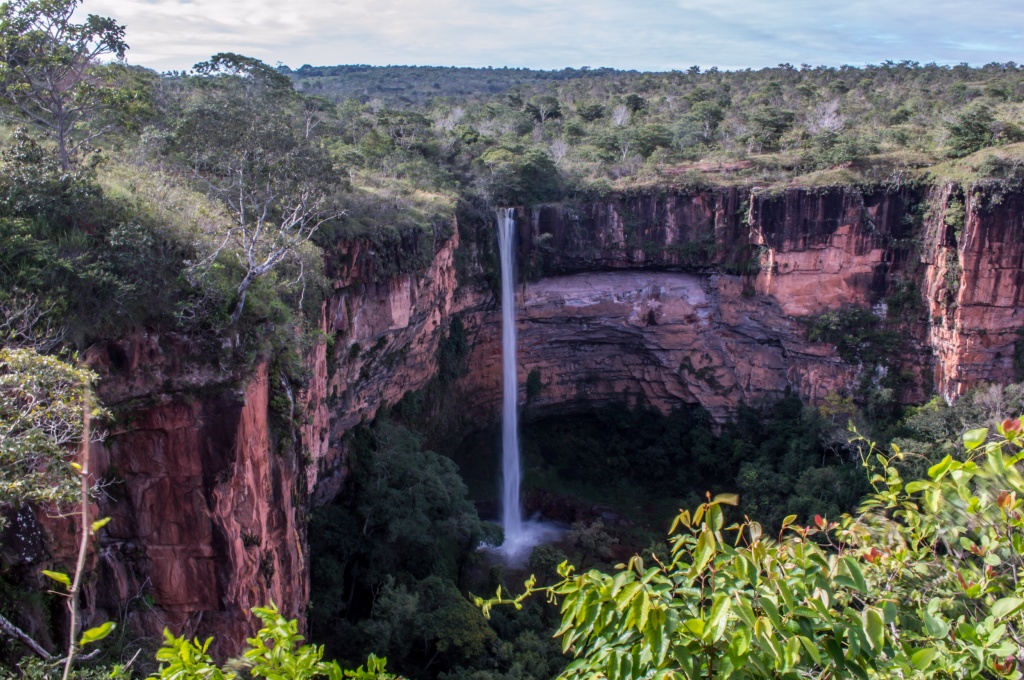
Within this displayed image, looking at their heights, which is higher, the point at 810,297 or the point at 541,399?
the point at 810,297

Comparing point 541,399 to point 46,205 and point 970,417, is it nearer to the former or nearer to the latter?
point 970,417

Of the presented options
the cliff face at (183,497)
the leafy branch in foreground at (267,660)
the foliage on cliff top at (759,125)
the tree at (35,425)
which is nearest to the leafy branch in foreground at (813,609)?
the leafy branch in foreground at (267,660)

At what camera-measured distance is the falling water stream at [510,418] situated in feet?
69.9

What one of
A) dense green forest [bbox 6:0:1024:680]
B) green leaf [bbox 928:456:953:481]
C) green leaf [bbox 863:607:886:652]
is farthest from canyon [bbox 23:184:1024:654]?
green leaf [bbox 928:456:953:481]

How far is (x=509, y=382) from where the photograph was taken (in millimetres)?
23406

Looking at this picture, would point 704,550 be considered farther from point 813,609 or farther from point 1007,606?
point 1007,606

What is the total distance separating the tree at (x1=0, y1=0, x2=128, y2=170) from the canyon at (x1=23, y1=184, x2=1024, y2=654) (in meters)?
4.05

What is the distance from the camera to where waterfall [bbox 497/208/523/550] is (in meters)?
22.3

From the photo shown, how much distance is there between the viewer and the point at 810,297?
22.0 meters

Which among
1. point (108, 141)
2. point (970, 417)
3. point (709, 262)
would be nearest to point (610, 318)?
point (709, 262)

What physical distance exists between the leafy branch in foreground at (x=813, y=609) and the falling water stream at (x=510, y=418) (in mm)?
17926

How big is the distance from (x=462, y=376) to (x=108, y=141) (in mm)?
12127

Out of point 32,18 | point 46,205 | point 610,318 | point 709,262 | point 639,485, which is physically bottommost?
point 639,485

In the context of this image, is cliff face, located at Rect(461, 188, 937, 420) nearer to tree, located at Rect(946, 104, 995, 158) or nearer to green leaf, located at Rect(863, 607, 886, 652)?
tree, located at Rect(946, 104, 995, 158)
